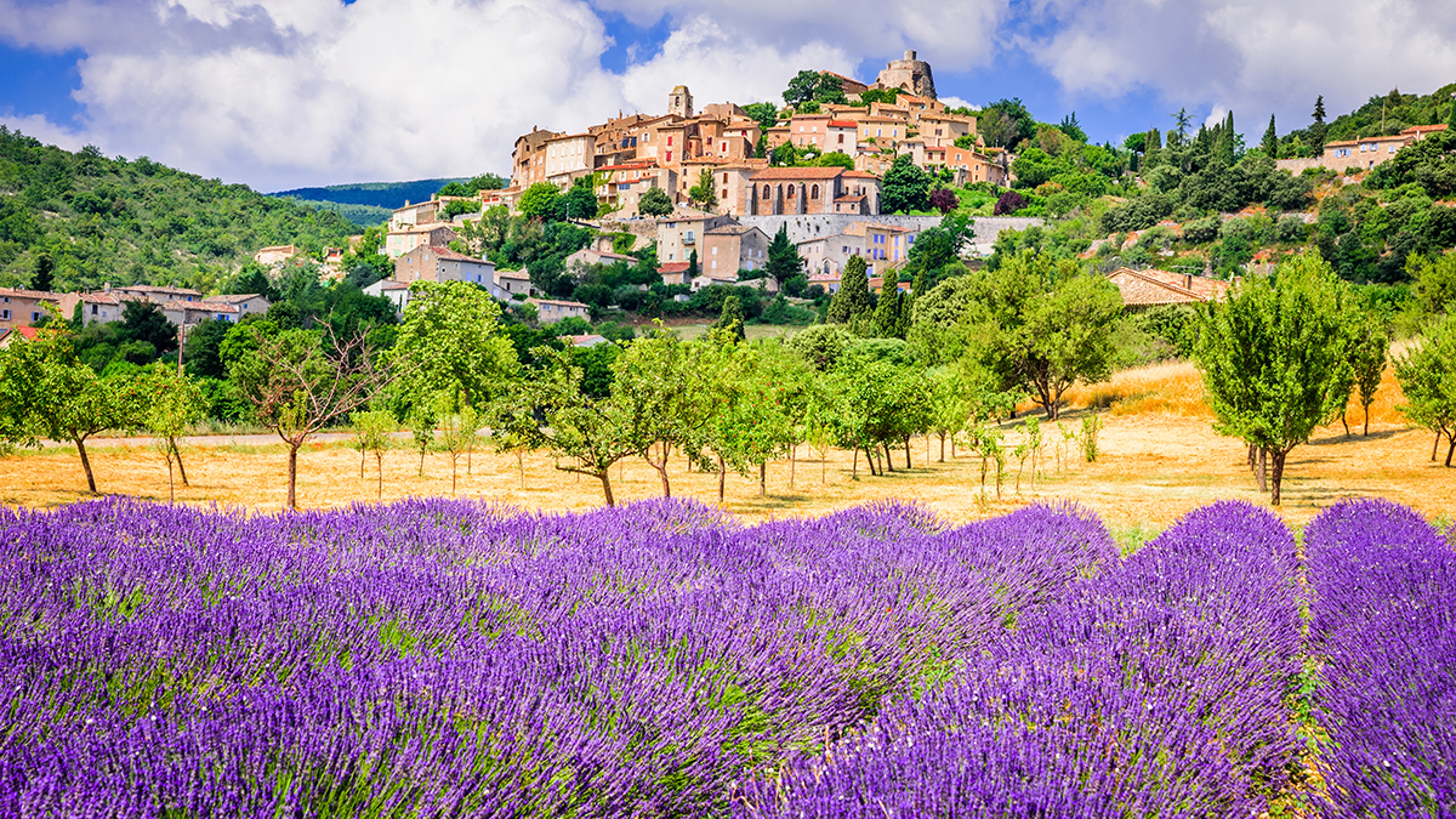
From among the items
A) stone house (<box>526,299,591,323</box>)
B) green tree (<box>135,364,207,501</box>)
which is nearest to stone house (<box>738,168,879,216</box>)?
stone house (<box>526,299,591,323</box>)

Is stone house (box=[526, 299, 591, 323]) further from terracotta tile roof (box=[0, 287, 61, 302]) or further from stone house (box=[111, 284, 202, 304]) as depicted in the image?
terracotta tile roof (box=[0, 287, 61, 302])

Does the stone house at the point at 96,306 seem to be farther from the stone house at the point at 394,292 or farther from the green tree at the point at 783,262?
the green tree at the point at 783,262

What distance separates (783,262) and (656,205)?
20.5m

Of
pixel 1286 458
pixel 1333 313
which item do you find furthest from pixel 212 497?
pixel 1286 458

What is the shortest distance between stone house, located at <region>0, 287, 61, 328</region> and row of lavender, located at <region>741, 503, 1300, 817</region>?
276ft

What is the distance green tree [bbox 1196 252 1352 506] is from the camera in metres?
13.2

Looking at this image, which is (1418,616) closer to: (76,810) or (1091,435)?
(76,810)

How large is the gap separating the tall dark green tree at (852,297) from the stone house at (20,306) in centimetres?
6067

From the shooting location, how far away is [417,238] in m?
103

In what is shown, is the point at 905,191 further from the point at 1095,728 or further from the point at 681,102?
the point at 1095,728

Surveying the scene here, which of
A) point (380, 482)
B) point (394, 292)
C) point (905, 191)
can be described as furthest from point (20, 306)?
point (905, 191)

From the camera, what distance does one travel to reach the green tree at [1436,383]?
16219mm

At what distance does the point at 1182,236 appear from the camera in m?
71.9

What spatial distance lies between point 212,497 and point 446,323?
20067 mm
